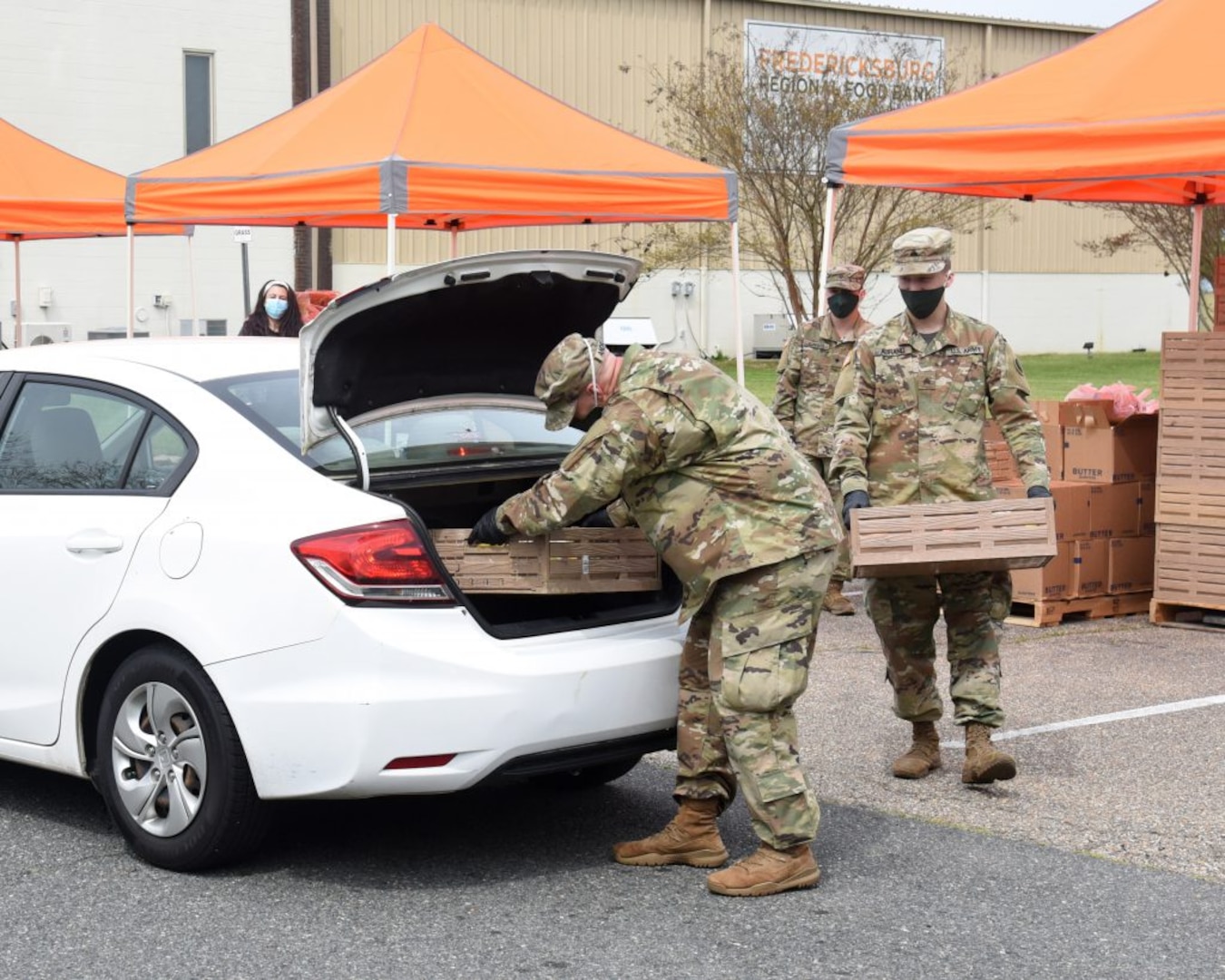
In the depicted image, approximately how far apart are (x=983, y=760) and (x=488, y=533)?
2121 mm

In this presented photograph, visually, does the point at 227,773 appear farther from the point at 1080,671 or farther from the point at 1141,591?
the point at 1141,591

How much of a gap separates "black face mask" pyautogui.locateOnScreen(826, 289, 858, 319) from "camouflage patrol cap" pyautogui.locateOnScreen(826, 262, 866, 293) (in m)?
0.03

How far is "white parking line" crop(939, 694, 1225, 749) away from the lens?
269 inches

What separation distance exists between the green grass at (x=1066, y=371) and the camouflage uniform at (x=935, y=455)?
954 inches

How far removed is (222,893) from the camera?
482cm

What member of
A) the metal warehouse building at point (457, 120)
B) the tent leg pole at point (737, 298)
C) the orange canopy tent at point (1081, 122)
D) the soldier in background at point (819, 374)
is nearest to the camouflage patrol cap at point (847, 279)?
the soldier in background at point (819, 374)

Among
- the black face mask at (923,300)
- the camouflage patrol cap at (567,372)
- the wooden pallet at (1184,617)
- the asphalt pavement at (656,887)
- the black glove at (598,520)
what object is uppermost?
the black face mask at (923,300)

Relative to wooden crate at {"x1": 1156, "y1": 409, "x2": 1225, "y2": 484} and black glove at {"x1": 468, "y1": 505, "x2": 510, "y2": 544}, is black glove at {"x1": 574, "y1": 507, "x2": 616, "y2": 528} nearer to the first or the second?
black glove at {"x1": 468, "y1": 505, "x2": 510, "y2": 544}

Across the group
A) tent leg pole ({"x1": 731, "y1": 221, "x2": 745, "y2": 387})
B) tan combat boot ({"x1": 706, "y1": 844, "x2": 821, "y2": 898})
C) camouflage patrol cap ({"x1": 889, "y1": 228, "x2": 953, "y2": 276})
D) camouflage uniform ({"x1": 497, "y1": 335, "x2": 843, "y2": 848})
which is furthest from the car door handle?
tent leg pole ({"x1": 731, "y1": 221, "x2": 745, "y2": 387})

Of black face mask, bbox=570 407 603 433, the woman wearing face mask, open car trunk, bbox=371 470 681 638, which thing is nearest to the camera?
open car trunk, bbox=371 470 681 638

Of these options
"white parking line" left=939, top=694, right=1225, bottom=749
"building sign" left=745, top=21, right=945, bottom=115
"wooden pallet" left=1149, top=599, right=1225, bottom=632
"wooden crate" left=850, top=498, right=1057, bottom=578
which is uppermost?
"building sign" left=745, top=21, right=945, bottom=115

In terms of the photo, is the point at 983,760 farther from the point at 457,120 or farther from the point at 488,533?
the point at 457,120

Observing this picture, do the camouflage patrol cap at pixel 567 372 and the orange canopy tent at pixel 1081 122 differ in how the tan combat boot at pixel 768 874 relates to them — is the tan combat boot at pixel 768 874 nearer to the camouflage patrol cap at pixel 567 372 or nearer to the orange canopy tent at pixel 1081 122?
the camouflage patrol cap at pixel 567 372

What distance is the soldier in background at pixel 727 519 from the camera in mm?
4691
